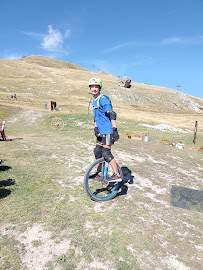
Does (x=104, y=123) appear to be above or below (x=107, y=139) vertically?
above

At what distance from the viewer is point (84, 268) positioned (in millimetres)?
2783

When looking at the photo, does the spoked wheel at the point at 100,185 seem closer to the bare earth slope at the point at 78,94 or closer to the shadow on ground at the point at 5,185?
the shadow on ground at the point at 5,185

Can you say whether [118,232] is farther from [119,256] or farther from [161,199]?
[161,199]

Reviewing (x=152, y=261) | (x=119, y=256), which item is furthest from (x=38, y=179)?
(x=152, y=261)

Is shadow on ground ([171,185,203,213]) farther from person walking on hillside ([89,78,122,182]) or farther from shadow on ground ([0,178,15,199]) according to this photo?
shadow on ground ([0,178,15,199])

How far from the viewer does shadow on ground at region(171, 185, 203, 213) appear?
16.3ft

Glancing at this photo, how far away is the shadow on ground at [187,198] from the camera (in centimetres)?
496

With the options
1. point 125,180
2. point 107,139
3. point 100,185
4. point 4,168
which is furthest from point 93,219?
point 4,168

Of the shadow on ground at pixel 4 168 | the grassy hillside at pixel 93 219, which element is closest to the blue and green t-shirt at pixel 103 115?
the grassy hillside at pixel 93 219

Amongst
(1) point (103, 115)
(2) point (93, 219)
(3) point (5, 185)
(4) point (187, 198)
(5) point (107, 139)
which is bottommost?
(4) point (187, 198)

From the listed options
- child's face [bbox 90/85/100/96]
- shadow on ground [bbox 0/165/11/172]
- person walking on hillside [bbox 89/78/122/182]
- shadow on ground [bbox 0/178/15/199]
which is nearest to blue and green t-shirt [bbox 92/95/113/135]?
person walking on hillside [bbox 89/78/122/182]

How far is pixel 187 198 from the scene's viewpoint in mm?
5449

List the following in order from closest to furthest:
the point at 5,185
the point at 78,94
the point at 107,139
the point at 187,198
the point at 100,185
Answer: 1. the point at 107,139
2. the point at 5,185
3. the point at 187,198
4. the point at 100,185
5. the point at 78,94

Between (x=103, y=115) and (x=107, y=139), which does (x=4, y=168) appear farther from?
(x=103, y=115)
